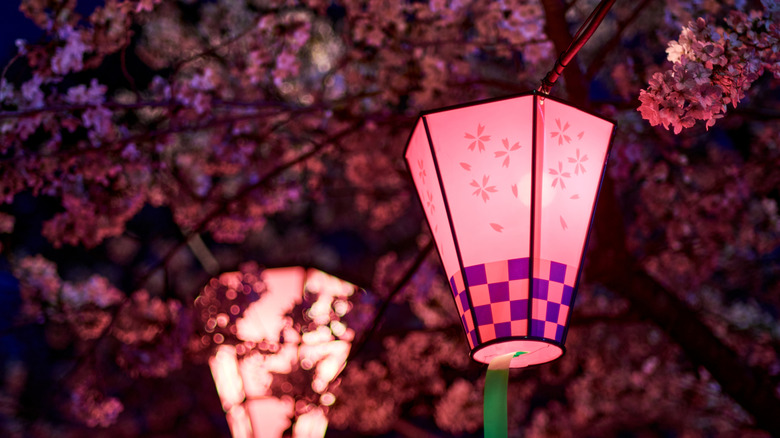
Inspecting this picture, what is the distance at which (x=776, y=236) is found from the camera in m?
6.63

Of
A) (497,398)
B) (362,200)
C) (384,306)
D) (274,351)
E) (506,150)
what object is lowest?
(362,200)

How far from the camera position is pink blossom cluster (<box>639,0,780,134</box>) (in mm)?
1793

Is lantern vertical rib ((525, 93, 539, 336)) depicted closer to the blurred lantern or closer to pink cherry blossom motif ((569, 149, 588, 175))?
pink cherry blossom motif ((569, 149, 588, 175))

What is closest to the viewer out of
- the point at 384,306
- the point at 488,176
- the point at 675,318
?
the point at 488,176

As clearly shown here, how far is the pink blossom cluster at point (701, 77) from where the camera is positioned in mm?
1793

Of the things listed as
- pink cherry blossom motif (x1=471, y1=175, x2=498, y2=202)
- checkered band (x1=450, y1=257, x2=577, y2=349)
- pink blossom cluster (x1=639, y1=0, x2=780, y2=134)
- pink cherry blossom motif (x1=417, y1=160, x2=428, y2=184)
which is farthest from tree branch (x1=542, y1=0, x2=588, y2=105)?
checkered band (x1=450, y1=257, x2=577, y2=349)

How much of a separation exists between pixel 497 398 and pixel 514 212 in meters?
0.58

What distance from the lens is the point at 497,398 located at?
1.82m

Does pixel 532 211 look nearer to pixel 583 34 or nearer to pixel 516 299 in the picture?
pixel 516 299

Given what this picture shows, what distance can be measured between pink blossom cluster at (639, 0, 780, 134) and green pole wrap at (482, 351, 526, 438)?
0.89m

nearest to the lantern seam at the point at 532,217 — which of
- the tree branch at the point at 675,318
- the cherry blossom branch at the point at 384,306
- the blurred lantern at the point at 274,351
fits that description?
the cherry blossom branch at the point at 384,306

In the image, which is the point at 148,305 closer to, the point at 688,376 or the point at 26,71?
the point at 26,71

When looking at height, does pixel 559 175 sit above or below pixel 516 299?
above

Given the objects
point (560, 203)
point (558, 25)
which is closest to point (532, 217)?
point (560, 203)
